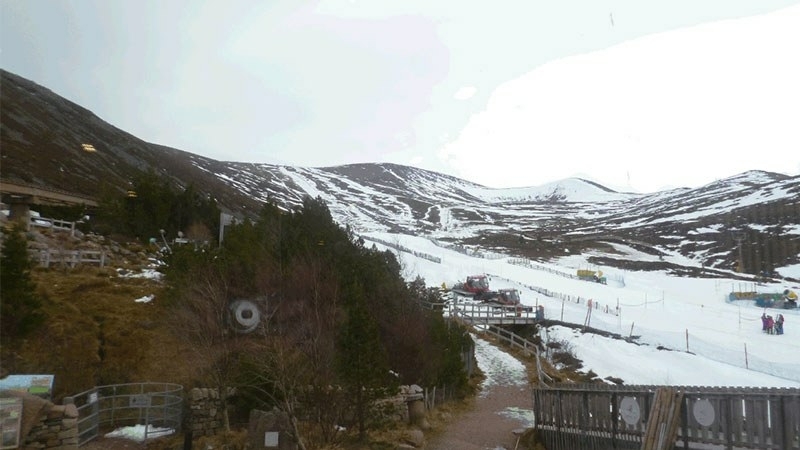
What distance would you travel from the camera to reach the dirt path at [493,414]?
13.7m

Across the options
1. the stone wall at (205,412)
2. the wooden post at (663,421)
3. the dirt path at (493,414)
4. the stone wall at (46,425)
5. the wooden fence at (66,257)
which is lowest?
the dirt path at (493,414)

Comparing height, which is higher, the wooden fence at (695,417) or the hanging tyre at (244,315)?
the hanging tyre at (244,315)

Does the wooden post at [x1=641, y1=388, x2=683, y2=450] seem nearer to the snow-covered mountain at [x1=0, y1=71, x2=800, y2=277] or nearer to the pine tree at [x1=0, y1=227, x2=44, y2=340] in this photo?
the pine tree at [x1=0, y1=227, x2=44, y2=340]

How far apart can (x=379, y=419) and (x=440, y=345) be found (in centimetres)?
689

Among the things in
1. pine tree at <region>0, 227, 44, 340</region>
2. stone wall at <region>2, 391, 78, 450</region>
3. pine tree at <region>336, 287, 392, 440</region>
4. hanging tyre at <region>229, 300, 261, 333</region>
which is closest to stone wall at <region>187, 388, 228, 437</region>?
hanging tyre at <region>229, 300, 261, 333</region>

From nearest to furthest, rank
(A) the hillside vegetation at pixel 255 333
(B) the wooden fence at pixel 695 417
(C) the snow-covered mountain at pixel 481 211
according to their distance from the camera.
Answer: (B) the wooden fence at pixel 695 417, (A) the hillside vegetation at pixel 255 333, (C) the snow-covered mountain at pixel 481 211

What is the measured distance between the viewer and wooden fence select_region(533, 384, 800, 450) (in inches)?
257

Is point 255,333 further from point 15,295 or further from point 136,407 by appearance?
point 15,295

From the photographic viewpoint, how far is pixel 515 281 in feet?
195

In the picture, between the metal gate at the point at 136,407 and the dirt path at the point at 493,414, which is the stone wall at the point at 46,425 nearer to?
the metal gate at the point at 136,407

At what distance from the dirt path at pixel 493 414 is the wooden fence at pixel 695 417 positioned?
9.81ft

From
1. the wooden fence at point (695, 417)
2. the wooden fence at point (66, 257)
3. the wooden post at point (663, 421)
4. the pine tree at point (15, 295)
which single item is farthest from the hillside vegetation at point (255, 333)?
the wooden post at point (663, 421)

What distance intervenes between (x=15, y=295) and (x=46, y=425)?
153 inches

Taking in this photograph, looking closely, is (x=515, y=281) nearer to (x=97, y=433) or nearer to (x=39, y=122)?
(x=97, y=433)
